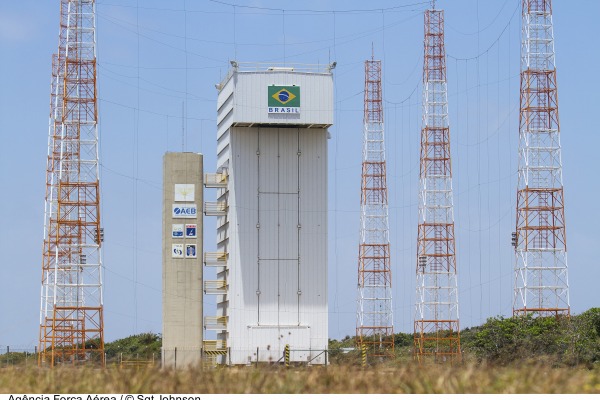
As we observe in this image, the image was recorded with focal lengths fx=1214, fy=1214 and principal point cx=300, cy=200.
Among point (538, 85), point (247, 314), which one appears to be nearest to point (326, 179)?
point (247, 314)

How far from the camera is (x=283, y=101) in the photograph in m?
71.8

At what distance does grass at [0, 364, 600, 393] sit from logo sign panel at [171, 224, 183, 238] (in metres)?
43.5

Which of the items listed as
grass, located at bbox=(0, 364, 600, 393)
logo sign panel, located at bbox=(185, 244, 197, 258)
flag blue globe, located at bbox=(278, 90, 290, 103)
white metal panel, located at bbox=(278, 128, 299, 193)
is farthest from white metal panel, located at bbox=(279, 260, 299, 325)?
grass, located at bbox=(0, 364, 600, 393)

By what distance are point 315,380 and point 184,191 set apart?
4687 centimetres

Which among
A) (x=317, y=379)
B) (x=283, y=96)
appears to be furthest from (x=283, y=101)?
(x=317, y=379)

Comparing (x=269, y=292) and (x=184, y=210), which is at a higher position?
(x=184, y=210)

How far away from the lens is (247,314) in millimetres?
72125

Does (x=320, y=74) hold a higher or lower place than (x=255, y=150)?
higher

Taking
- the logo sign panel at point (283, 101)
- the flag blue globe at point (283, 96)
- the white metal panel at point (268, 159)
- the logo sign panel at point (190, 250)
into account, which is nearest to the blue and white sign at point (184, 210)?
the logo sign panel at point (190, 250)

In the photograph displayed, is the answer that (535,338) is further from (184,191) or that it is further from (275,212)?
(184,191)

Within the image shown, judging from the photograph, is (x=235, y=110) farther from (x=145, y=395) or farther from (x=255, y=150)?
(x=145, y=395)

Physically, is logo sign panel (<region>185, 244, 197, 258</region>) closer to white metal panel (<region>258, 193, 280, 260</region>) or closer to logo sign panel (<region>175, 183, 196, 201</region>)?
logo sign panel (<region>175, 183, 196, 201</region>)

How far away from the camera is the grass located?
989 inches

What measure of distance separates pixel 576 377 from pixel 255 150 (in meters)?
49.0
